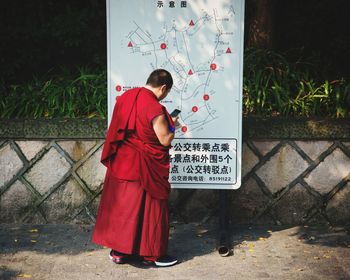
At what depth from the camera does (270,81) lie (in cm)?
640

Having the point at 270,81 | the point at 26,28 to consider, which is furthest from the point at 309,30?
the point at 26,28

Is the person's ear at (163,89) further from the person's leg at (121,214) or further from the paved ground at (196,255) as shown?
the paved ground at (196,255)

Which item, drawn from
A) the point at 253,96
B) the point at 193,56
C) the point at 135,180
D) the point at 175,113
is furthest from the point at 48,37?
the point at 135,180

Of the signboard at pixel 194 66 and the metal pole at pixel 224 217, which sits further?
the metal pole at pixel 224 217

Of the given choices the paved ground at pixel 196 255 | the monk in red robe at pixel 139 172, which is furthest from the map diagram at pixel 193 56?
the paved ground at pixel 196 255

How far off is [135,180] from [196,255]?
3.07 ft

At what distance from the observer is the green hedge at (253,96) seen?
6023mm

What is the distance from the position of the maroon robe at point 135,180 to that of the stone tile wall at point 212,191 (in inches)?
43.0

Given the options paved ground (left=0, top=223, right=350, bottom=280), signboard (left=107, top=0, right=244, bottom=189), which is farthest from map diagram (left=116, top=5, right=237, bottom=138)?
paved ground (left=0, top=223, right=350, bottom=280)

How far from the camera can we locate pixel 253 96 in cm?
616

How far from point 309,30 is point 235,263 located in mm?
3986

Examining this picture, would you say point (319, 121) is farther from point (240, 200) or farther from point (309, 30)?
point (309, 30)

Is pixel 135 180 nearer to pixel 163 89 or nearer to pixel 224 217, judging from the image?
pixel 163 89

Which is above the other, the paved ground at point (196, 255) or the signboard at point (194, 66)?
the signboard at point (194, 66)
